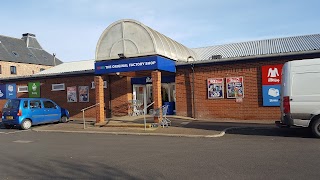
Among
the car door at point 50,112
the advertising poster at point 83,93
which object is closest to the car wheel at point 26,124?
the car door at point 50,112

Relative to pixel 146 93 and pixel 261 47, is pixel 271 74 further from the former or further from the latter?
pixel 261 47

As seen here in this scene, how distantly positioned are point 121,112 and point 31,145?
957cm

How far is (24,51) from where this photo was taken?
188 feet

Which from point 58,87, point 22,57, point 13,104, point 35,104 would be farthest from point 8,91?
point 22,57

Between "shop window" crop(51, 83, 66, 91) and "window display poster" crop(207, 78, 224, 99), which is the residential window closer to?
"shop window" crop(51, 83, 66, 91)

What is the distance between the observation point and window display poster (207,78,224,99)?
16844mm

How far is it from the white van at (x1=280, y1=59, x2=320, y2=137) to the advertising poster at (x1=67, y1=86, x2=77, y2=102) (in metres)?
15.2

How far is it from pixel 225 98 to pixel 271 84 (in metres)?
2.52

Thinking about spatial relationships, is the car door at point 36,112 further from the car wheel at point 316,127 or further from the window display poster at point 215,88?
the car wheel at point 316,127

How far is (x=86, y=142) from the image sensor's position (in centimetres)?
1073

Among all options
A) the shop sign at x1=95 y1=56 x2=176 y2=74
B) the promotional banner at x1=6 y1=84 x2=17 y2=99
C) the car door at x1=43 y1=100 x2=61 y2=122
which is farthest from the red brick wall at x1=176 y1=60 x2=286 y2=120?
the promotional banner at x1=6 y1=84 x2=17 y2=99

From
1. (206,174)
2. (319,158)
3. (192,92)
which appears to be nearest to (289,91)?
(319,158)

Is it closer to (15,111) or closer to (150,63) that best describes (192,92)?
(150,63)

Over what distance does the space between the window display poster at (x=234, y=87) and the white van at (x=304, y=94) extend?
21.0ft
